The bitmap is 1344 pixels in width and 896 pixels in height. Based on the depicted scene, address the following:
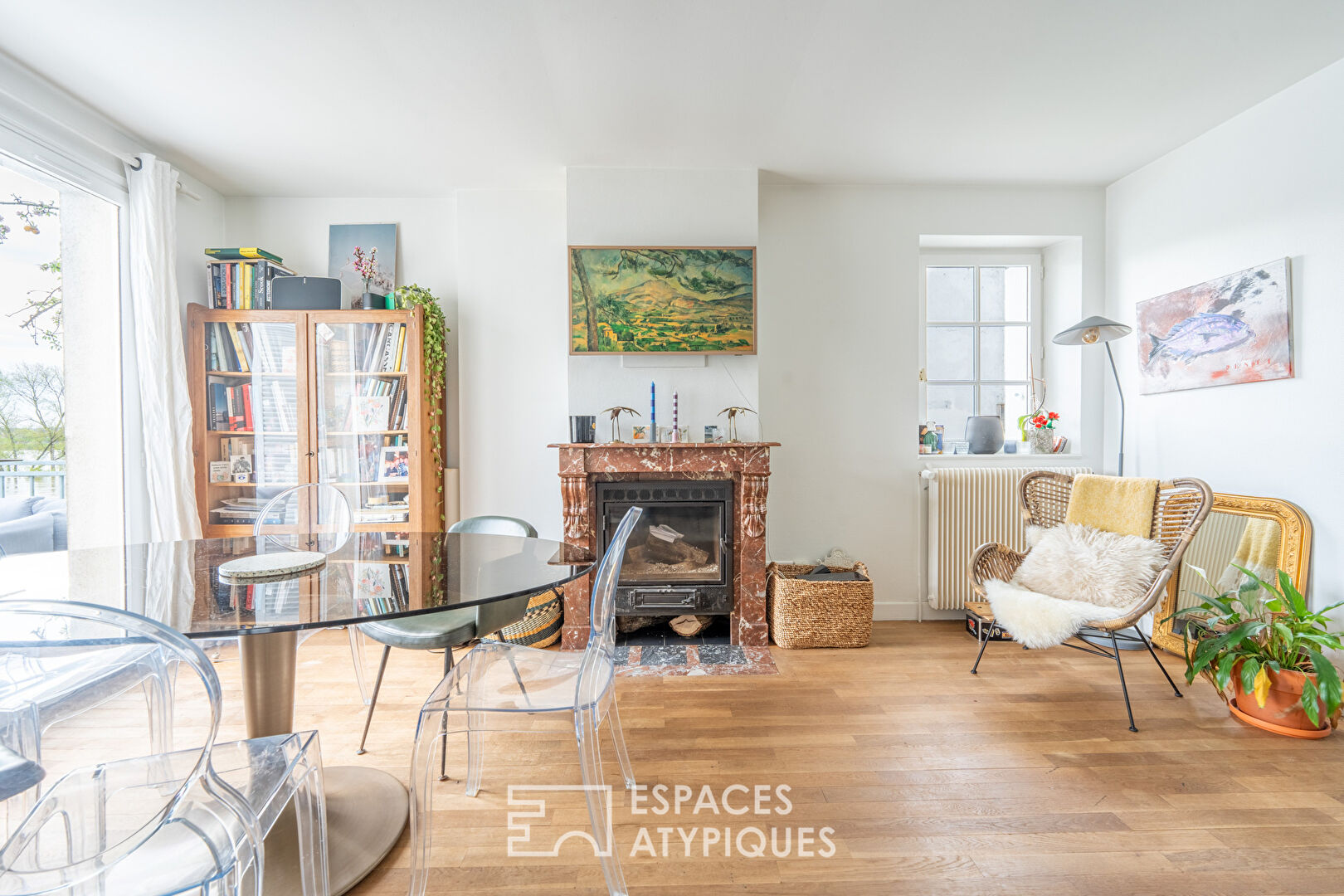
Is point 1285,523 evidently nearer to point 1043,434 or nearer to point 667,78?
point 1043,434

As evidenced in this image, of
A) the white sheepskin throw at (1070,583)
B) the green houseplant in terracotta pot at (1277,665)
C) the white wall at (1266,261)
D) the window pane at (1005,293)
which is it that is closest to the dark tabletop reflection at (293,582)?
the white sheepskin throw at (1070,583)

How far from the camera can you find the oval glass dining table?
A: 49.8 inches

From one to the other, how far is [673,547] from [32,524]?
2725 millimetres

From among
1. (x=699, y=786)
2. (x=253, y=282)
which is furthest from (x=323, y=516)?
(x=699, y=786)

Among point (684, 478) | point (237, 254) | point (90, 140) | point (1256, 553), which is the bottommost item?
point (1256, 553)

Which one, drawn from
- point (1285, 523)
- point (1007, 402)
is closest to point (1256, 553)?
point (1285, 523)

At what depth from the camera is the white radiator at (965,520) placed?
3463 millimetres

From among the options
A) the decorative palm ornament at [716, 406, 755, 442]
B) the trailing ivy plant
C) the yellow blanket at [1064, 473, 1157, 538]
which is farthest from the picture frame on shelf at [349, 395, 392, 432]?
the yellow blanket at [1064, 473, 1157, 538]

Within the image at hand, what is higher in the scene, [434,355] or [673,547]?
[434,355]

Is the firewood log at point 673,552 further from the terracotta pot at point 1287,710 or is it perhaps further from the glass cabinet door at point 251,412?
the terracotta pot at point 1287,710

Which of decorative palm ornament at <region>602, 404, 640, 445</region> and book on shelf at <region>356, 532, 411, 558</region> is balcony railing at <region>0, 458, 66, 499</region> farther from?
decorative palm ornament at <region>602, 404, 640, 445</region>

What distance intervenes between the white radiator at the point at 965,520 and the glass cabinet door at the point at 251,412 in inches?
138

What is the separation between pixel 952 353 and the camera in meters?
3.81

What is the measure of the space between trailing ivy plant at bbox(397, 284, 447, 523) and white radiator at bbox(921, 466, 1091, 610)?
2776 mm
